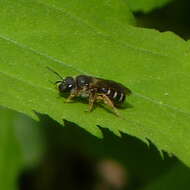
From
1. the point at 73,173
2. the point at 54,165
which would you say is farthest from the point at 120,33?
the point at 73,173

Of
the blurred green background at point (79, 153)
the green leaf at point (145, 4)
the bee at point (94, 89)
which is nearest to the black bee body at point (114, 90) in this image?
the bee at point (94, 89)

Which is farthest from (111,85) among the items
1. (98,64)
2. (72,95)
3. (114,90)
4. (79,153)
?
(79,153)

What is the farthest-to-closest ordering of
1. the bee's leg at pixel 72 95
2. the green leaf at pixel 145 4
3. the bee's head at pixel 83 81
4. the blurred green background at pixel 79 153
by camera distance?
the blurred green background at pixel 79 153 < the green leaf at pixel 145 4 < the bee's head at pixel 83 81 < the bee's leg at pixel 72 95

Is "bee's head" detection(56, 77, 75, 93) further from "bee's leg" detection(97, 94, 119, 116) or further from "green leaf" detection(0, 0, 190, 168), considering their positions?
"bee's leg" detection(97, 94, 119, 116)

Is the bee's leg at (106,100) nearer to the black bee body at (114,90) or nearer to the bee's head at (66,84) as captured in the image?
the black bee body at (114,90)

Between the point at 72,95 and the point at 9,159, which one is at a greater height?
the point at 72,95

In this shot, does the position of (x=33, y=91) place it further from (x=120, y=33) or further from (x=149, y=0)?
(x=149, y=0)

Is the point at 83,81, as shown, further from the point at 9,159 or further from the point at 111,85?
the point at 9,159
